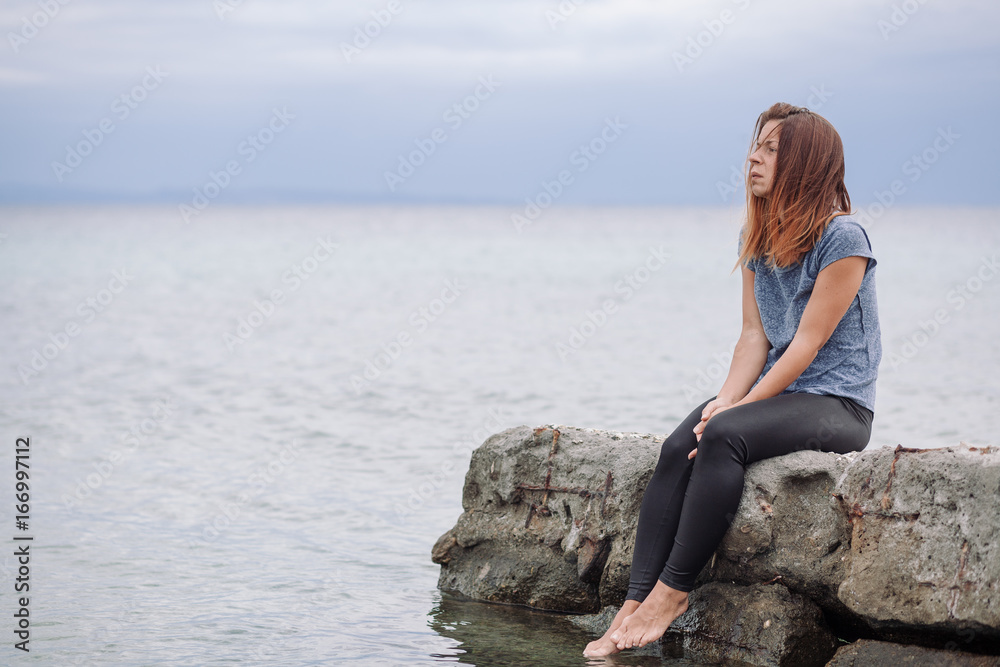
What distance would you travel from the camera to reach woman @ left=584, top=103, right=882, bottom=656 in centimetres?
395

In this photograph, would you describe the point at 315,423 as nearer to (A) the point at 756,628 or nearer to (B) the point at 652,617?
(B) the point at 652,617

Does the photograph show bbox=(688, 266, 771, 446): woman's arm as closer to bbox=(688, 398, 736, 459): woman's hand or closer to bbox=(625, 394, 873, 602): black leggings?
bbox=(688, 398, 736, 459): woman's hand

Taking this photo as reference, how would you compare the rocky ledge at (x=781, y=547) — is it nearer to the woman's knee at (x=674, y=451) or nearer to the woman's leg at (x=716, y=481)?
the woman's leg at (x=716, y=481)

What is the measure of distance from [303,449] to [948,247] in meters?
46.0

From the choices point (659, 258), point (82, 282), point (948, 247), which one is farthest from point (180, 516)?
Result: point (948, 247)

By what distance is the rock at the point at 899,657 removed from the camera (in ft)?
11.5

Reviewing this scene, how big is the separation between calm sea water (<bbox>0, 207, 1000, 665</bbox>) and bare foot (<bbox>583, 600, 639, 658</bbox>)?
10cm

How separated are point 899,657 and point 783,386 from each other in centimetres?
106

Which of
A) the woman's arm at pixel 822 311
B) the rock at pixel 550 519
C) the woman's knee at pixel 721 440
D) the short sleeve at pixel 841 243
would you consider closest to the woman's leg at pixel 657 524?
the woman's knee at pixel 721 440

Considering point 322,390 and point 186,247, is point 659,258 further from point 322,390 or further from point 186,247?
point 322,390

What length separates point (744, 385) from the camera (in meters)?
4.35

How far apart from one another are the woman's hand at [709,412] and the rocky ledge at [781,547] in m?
0.25

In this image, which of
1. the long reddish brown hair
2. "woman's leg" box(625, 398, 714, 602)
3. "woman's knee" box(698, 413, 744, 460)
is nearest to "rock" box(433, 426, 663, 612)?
"woman's leg" box(625, 398, 714, 602)

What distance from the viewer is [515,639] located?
4.44 metres
